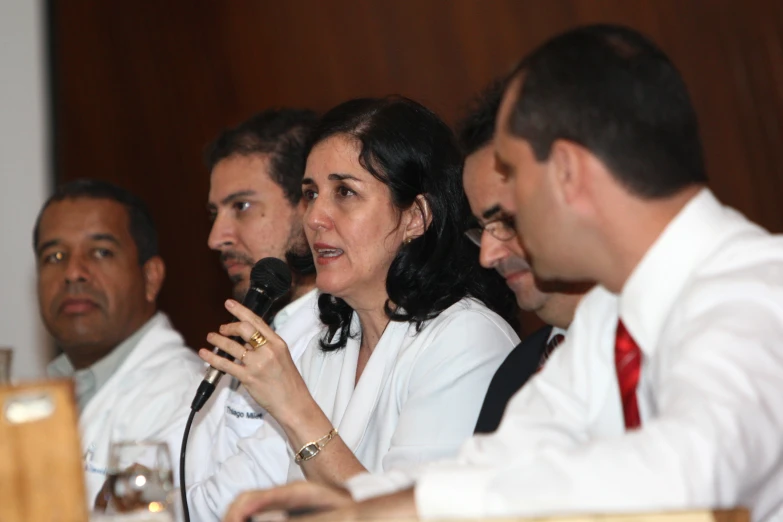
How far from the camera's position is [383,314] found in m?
2.09

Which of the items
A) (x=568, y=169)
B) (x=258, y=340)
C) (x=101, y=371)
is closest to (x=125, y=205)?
(x=101, y=371)

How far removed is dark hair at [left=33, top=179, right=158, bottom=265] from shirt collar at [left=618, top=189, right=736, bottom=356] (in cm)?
226

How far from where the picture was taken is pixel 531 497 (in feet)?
3.15

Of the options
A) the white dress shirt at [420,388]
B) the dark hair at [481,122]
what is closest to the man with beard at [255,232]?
the white dress shirt at [420,388]

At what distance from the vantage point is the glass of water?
3.83 feet

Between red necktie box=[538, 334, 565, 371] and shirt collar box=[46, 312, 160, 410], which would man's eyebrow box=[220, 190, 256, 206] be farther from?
red necktie box=[538, 334, 565, 371]

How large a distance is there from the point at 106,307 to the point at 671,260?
2.22 m

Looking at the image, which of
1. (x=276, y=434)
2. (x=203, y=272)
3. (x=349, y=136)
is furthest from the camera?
(x=203, y=272)

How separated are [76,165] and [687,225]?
10.8 ft

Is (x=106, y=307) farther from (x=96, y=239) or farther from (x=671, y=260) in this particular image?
(x=671, y=260)

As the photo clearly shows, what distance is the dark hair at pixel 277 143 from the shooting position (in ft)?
8.93

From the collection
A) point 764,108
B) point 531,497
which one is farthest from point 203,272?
point 531,497

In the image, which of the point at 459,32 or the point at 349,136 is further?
the point at 459,32

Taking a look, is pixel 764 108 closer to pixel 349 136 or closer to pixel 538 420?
pixel 349 136
